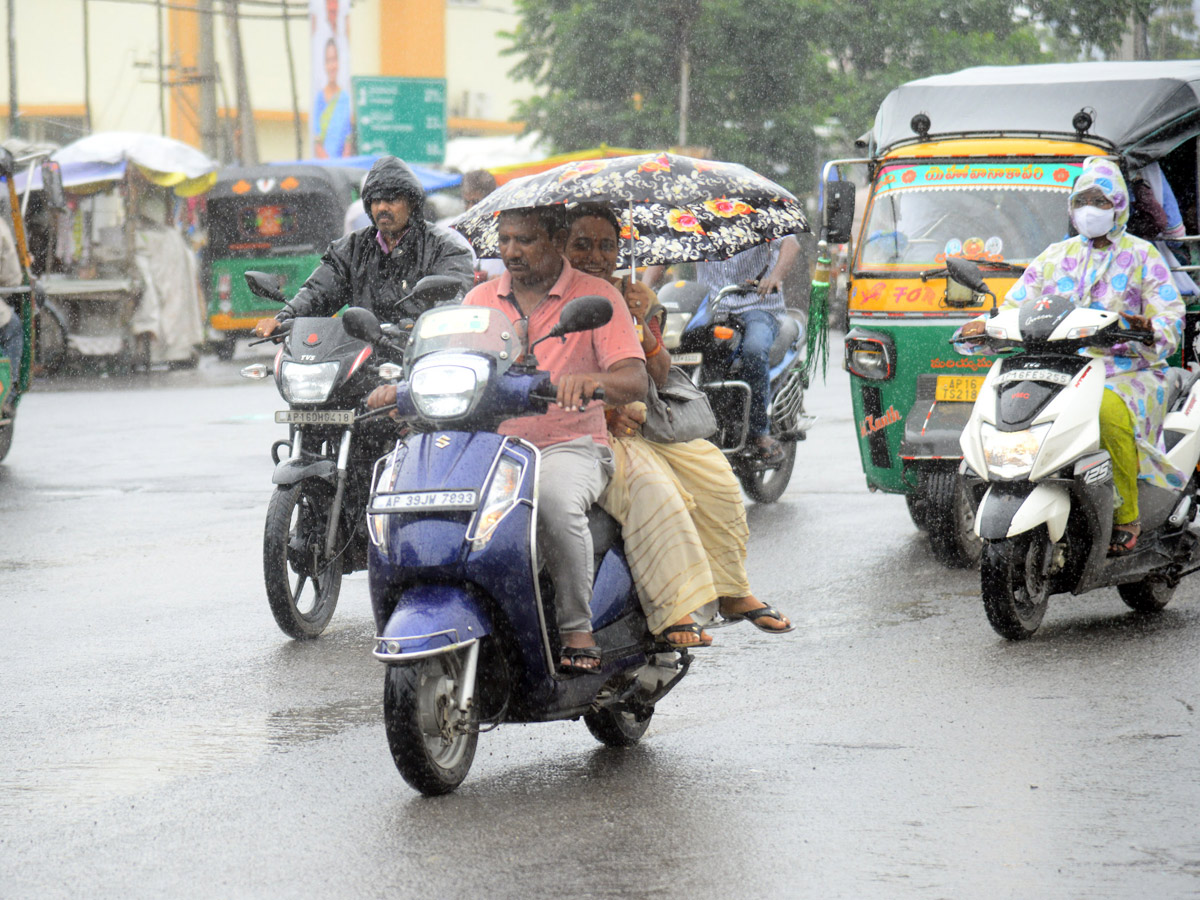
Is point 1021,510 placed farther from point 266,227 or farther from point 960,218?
point 266,227

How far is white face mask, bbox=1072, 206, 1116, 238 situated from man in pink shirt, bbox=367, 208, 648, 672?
9.71 feet

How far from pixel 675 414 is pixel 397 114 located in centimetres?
3019

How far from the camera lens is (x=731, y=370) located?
1030 centimetres

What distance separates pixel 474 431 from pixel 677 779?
1.16 metres

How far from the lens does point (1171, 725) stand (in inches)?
213

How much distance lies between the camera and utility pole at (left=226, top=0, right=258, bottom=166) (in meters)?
31.1

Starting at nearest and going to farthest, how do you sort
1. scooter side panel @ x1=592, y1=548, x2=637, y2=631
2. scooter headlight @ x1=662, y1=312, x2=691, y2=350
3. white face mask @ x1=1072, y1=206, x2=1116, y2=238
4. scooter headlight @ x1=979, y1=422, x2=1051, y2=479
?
scooter side panel @ x1=592, y1=548, x2=637, y2=631
scooter headlight @ x1=979, y1=422, x2=1051, y2=479
white face mask @ x1=1072, y1=206, x2=1116, y2=238
scooter headlight @ x1=662, y1=312, x2=691, y2=350

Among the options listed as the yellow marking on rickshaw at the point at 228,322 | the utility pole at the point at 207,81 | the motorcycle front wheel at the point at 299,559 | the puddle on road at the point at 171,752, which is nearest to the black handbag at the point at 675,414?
the puddle on road at the point at 171,752

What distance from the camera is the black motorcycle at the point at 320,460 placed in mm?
6867

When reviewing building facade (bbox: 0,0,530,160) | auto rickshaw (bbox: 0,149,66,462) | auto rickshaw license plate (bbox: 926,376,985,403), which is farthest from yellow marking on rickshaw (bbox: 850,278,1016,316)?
building facade (bbox: 0,0,530,160)

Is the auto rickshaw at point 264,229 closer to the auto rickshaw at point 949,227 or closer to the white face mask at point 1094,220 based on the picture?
the auto rickshaw at point 949,227

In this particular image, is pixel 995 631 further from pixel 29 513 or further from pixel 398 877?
pixel 29 513

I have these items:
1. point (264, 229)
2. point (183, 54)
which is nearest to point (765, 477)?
point (264, 229)

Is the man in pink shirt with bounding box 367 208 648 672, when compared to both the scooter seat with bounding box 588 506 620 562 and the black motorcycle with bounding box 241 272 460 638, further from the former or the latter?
the black motorcycle with bounding box 241 272 460 638
